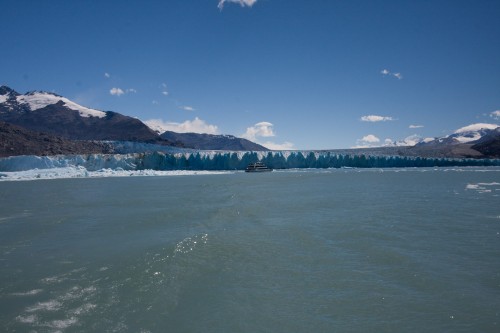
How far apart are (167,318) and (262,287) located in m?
1.58

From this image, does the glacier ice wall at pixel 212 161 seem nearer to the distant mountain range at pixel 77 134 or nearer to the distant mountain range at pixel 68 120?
the distant mountain range at pixel 77 134

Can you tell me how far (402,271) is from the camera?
6.04 meters

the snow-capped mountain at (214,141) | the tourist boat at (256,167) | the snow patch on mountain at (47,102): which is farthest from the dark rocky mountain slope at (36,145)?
the snow-capped mountain at (214,141)

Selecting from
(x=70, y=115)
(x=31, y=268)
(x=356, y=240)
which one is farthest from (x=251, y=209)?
(x=70, y=115)

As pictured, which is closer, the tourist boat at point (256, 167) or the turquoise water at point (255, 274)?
the turquoise water at point (255, 274)

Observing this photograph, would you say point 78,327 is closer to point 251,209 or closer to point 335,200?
point 251,209

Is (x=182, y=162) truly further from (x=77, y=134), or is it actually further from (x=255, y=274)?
(x=77, y=134)

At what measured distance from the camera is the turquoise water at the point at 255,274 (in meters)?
4.45

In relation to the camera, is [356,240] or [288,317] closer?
[288,317]

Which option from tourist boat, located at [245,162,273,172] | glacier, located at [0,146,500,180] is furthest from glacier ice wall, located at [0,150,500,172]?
tourist boat, located at [245,162,273,172]

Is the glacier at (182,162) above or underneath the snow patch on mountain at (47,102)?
underneath

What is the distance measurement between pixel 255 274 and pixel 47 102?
14223 centimetres

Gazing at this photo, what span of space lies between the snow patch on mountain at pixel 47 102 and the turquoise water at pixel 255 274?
110558 millimetres

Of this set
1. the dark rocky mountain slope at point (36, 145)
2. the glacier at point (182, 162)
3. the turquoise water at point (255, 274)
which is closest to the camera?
the turquoise water at point (255, 274)
